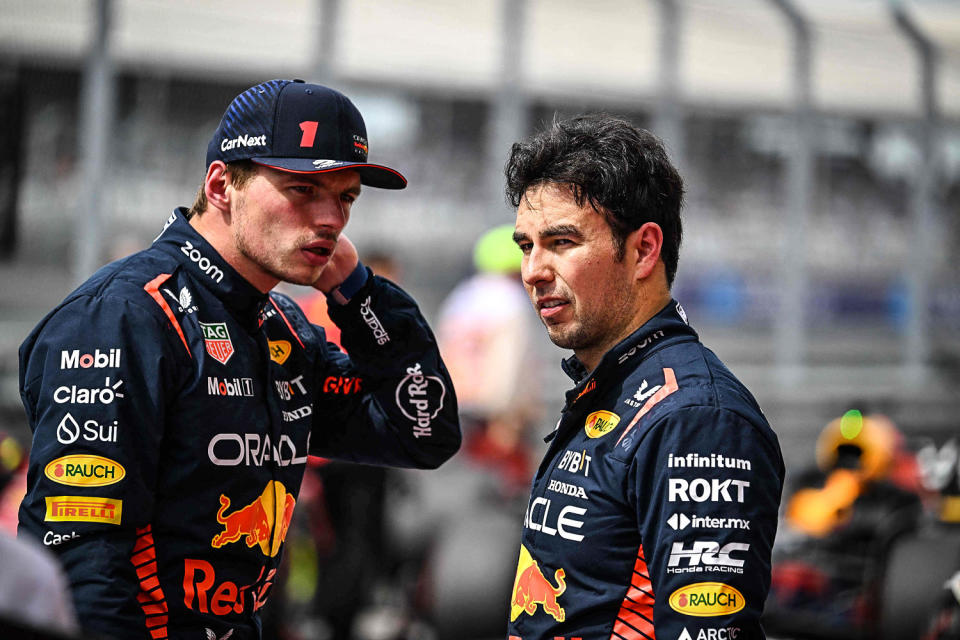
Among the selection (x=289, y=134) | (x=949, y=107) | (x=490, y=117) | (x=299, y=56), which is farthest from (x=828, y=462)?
(x=949, y=107)

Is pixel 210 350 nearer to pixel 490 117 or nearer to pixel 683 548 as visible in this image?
pixel 683 548

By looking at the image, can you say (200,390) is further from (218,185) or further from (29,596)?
(29,596)

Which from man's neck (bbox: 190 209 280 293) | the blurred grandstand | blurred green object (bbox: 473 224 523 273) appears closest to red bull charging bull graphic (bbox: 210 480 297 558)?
man's neck (bbox: 190 209 280 293)

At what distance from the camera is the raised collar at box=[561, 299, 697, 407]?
7.34ft

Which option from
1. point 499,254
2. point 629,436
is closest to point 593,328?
point 629,436

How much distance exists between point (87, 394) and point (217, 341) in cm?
29

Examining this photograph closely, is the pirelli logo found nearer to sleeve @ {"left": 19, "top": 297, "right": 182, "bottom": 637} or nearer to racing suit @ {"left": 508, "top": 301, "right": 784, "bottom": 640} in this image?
sleeve @ {"left": 19, "top": 297, "right": 182, "bottom": 637}

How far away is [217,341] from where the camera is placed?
2342 millimetres

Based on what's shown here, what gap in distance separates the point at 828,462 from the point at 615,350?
12.9ft

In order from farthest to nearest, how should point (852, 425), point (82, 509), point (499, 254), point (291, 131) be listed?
1. point (499, 254)
2. point (852, 425)
3. point (291, 131)
4. point (82, 509)

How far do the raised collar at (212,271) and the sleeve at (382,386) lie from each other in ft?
1.15

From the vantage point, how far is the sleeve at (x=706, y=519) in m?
1.93

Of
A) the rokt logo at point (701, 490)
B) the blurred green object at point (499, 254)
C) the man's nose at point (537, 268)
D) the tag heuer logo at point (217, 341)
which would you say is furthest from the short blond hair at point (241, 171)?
the blurred green object at point (499, 254)

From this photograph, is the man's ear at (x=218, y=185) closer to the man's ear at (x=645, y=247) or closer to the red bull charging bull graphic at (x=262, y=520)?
the red bull charging bull graphic at (x=262, y=520)
